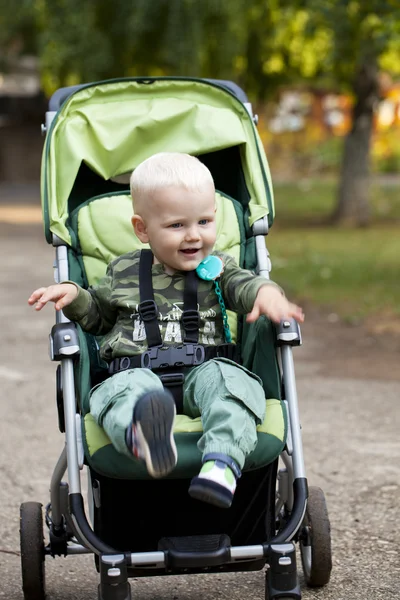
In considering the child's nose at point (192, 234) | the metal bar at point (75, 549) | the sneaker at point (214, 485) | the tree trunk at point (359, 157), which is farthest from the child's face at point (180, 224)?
the tree trunk at point (359, 157)

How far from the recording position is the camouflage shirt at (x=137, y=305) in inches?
150

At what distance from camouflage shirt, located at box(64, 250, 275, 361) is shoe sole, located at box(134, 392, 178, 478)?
598 millimetres

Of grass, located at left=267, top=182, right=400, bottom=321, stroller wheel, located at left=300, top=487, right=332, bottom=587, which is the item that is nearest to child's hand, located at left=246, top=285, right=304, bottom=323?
stroller wheel, located at left=300, top=487, right=332, bottom=587

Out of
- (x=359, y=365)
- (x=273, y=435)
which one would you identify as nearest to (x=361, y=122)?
(x=359, y=365)

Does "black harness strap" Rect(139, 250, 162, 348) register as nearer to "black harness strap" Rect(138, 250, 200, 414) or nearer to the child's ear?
"black harness strap" Rect(138, 250, 200, 414)

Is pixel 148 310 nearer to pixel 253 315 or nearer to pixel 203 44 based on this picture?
pixel 253 315

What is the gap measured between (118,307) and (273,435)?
0.77 m

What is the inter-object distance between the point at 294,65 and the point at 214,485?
18659 millimetres

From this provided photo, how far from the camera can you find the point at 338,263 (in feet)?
45.4

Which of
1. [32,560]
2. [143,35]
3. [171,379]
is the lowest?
[32,560]

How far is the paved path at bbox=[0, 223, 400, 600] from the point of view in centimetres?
416

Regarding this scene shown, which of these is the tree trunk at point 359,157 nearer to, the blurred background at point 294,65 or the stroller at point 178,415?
the blurred background at point 294,65

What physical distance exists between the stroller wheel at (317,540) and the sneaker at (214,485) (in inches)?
29.8

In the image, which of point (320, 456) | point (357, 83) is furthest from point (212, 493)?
point (357, 83)
